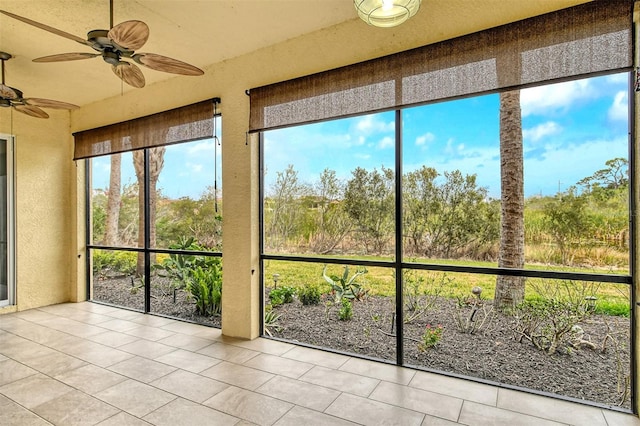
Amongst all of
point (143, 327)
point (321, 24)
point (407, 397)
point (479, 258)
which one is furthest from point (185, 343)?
point (321, 24)

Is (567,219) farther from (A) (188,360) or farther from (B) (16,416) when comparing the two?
(B) (16,416)

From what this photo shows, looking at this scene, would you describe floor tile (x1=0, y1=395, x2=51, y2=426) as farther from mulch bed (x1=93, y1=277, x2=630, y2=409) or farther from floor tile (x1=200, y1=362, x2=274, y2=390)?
mulch bed (x1=93, y1=277, x2=630, y2=409)

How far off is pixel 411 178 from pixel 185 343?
292cm

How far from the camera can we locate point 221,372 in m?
2.94

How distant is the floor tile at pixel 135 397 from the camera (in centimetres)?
240

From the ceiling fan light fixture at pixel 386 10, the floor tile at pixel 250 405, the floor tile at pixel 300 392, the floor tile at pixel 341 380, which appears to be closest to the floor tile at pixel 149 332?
the floor tile at pixel 250 405

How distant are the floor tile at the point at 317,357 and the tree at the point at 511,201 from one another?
1.61 metres

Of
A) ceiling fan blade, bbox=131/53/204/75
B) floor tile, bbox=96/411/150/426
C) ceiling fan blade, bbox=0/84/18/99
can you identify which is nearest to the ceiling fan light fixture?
ceiling fan blade, bbox=131/53/204/75

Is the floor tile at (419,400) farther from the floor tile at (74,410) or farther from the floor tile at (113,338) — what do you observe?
the floor tile at (113,338)

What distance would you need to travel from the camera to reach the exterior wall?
195 inches

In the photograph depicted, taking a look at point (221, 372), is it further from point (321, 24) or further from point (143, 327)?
point (321, 24)

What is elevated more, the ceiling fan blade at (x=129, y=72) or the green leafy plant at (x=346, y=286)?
the ceiling fan blade at (x=129, y=72)

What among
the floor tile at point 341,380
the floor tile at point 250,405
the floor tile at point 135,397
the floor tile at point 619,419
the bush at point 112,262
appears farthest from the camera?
the bush at point 112,262

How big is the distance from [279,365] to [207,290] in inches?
72.9
